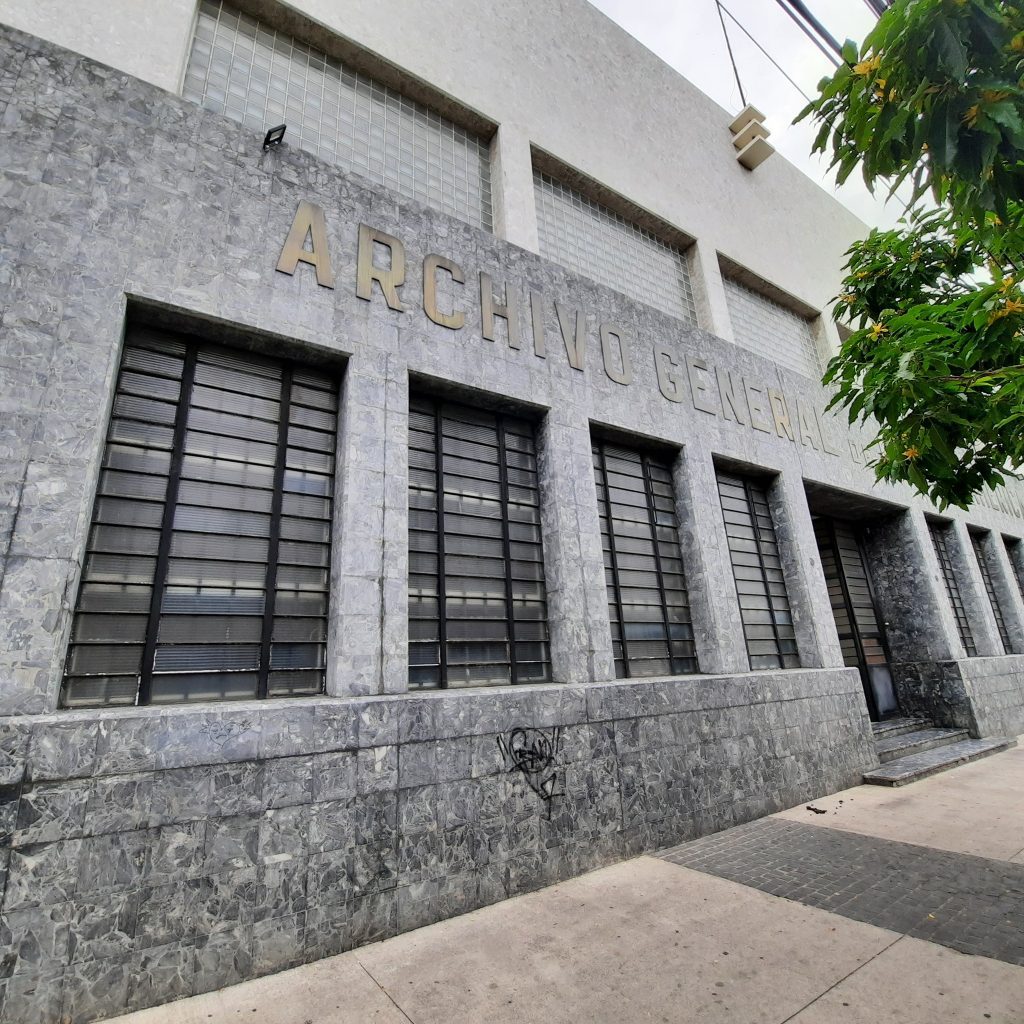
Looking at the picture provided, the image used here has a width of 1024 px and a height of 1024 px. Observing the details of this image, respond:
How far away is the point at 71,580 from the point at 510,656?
3728 mm

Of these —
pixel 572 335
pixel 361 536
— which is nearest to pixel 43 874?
pixel 361 536

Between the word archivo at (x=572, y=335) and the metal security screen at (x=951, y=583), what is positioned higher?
the word archivo at (x=572, y=335)

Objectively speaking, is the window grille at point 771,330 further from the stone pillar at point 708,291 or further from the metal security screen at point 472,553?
the metal security screen at point 472,553

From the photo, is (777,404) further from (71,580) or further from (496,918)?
(71,580)

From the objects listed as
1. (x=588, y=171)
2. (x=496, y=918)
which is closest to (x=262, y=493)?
(x=496, y=918)

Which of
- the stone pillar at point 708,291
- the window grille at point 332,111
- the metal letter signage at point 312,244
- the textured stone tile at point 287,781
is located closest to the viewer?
the textured stone tile at point 287,781

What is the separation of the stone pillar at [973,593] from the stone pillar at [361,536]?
45.6 feet

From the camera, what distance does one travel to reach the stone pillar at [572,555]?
586cm

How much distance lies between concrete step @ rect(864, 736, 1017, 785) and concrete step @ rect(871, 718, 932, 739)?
0.63m

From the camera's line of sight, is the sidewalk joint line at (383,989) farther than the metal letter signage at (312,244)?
No

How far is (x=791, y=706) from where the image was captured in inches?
289

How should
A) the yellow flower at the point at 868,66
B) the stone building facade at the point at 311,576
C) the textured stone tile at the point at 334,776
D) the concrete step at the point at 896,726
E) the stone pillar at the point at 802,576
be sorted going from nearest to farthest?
the yellow flower at the point at 868,66
the stone building facade at the point at 311,576
the textured stone tile at the point at 334,776
the stone pillar at the point at 802,576
the concrete step at the point at 896,726

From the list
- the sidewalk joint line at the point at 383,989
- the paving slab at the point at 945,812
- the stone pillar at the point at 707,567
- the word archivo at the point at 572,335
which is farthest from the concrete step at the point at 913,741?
the sidewalk joint line at the point at 383,989

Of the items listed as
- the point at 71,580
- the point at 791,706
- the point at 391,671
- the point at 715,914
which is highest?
the point at 71,580
